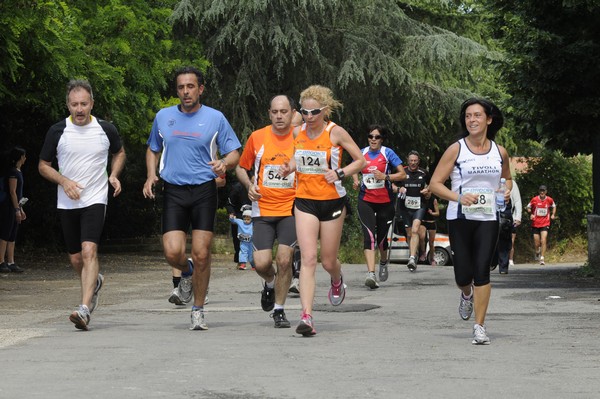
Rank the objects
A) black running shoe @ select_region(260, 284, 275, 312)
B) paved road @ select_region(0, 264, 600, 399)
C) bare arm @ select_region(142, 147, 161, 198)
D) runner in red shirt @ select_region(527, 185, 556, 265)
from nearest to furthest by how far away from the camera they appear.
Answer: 1. paved road @ select_region(0, 264, 600, 399)
2. bare arm @ select_region(142, 147, 161, 198)
3. black running shoe @ select_region(260, 284, 275, 312)
4. runner in red shirt @ select_region(527, 185, 556, 265)

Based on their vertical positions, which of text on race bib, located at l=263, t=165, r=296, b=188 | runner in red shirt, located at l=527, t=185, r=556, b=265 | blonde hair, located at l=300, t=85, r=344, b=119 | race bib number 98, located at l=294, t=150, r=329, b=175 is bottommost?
runner in red shirt, located at l=527, t=185, r=556, b=265

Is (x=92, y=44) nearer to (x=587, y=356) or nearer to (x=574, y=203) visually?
(x=587, y=356)

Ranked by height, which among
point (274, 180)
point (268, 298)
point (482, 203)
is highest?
point (274, 180)

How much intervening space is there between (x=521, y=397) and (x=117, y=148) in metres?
5.22

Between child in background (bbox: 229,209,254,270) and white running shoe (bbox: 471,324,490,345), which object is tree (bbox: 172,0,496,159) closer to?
child in background (bbox: 229,209,254,270)

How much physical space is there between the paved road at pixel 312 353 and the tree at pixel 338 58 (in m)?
16.5

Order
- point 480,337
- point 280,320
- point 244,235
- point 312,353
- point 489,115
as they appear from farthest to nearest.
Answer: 1. point 244,235
2. point 280,320
3. point 489,115
4. point 480,337
5. point 312,353

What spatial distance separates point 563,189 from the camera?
38875mm

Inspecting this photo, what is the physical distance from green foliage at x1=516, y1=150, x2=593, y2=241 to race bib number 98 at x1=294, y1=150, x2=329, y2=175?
28867 mm

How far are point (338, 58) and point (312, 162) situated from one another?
71.5ft

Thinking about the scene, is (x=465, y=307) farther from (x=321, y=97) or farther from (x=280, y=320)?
(x=321, y=97)

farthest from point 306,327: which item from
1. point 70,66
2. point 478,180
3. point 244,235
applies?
point 244,235

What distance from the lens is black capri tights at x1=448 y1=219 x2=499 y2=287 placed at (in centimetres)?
980

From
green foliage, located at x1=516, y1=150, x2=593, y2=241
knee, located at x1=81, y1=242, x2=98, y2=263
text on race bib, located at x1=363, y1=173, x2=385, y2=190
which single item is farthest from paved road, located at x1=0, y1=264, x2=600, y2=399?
green foliage, located at x1=516, y1=150, x2=593, y2=241
